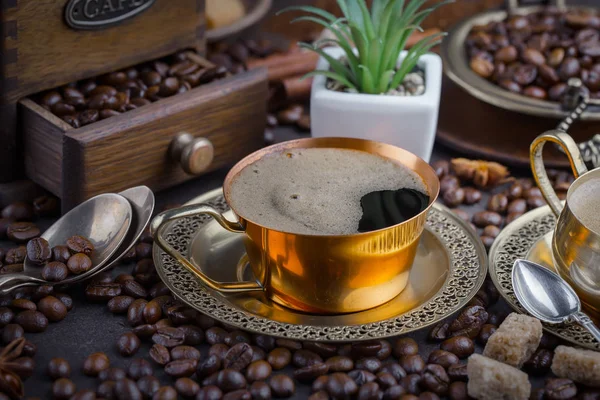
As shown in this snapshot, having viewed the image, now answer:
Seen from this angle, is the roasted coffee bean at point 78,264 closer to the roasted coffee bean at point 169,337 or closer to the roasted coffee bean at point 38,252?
the roasted coffee bean at point 38,252

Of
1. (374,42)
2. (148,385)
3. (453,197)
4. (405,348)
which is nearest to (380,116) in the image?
(374,42)

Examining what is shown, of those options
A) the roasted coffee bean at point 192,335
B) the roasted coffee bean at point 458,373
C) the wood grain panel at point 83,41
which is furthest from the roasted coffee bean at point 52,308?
the roasted coffee bean at point 458,373

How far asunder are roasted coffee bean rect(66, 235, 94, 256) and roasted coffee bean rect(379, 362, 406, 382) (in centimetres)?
58

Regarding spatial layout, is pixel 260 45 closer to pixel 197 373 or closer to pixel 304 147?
pixel 304 147

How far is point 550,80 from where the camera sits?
189 centimetres

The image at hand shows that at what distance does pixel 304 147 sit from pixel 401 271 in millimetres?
311

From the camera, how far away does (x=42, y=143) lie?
1600 mm

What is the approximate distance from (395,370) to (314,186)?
345 mm

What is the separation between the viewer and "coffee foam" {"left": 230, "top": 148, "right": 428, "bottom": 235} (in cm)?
129

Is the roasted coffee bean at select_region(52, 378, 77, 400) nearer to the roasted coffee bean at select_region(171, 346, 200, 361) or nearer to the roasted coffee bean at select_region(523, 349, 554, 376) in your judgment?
the roasted coffee bean at select_region(171, 346, 200, 361)

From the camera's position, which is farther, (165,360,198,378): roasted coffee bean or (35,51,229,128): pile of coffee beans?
(35,51,229,128): pile of coffee beans

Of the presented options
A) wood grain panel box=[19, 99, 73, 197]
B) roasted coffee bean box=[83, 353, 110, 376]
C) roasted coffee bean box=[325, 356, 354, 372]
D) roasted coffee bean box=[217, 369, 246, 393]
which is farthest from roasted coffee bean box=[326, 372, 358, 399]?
wood grain panel box=[19, 99, 73, 197]

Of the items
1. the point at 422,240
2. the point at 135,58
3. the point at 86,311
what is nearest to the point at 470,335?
the point at 422,240

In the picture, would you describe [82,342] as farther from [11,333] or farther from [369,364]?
[369,364]
